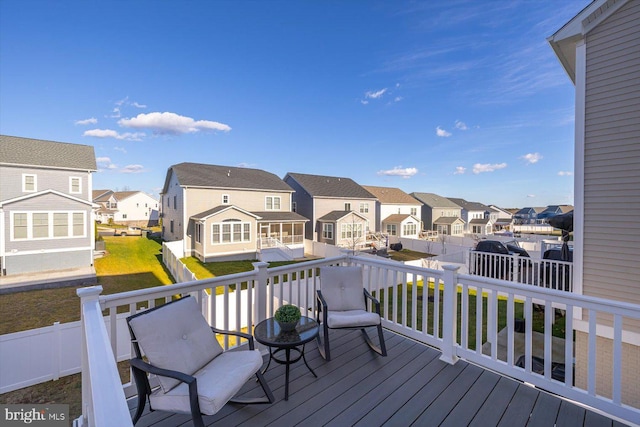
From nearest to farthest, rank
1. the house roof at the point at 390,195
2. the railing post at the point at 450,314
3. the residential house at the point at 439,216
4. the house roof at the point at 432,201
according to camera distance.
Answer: the railing post at the point at 450,314 → the house roof at the point at 390,195 → the residential house at the point at 439,216 → the house roof at the point at 432,201

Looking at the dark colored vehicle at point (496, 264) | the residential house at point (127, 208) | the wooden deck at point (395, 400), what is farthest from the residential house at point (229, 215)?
the residential house at point (127, 208)

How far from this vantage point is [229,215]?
17859 mm

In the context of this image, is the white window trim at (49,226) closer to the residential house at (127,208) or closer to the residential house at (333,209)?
the residential house at (333,209)

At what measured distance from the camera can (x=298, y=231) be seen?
21.6m

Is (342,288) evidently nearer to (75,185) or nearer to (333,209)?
(75,185)

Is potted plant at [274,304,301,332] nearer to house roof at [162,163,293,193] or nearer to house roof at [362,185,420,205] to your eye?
house roof at [162,163,293,193]

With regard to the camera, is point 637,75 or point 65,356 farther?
point 65,356

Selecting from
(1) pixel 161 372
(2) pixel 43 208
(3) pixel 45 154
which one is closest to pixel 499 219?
(1) pixel 161 372

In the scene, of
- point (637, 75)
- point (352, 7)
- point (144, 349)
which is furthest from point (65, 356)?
point (352, 7)

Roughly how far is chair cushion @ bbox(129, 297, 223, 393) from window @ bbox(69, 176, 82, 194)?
19198 millimetres

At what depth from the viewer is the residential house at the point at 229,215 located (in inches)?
691

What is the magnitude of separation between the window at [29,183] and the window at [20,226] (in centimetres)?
193

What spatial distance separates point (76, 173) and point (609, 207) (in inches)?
897

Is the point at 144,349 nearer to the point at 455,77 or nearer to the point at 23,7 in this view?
the point at 23,7
